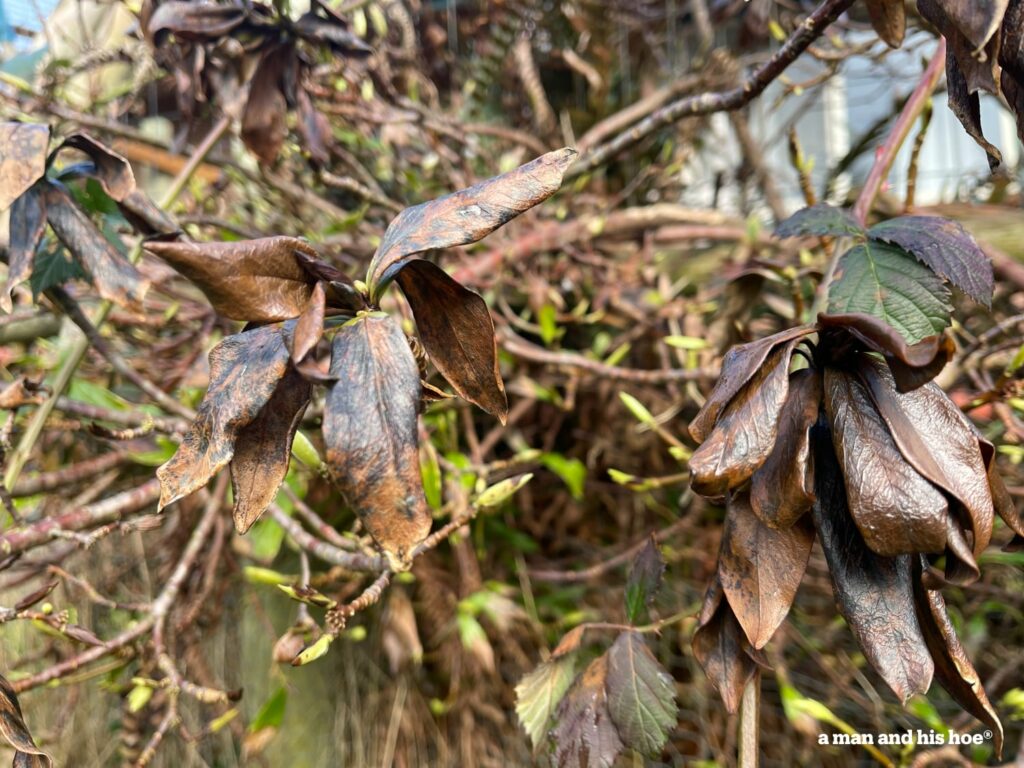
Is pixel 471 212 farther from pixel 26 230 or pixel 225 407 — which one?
pixel 26 230

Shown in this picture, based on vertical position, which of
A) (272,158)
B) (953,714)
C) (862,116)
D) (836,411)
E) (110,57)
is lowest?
(953,714)

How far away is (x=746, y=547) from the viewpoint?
0.29 metres

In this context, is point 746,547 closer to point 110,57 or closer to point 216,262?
point 216,262

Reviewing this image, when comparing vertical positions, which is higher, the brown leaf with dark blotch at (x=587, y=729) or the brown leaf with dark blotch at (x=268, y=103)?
the brown leaf with dark blotch at (x=268, y=103)

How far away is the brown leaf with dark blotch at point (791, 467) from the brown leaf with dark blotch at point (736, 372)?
0.02 meters

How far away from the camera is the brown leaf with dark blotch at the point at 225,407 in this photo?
247 mm

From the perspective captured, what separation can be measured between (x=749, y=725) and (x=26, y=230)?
48cm

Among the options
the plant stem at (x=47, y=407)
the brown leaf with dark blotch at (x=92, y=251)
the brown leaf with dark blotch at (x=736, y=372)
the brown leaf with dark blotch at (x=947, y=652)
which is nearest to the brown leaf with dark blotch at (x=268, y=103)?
the plant stem at (x=47, y=407)

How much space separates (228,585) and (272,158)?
2.01ft

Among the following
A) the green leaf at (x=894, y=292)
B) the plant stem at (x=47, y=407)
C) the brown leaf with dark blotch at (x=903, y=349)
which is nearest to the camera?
the brown leaf with dark blotch at (x=903, y=349)

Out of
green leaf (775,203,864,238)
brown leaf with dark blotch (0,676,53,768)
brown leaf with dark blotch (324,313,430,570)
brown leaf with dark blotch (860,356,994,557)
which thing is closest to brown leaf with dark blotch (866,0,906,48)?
green leaf (775,203,864,238)

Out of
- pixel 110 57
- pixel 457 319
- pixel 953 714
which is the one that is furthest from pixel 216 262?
pixel 953 714

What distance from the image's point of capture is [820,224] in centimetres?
40

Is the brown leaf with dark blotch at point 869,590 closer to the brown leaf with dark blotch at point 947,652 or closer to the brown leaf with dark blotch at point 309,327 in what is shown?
the brown leaf with dark blotch at point 947,652
